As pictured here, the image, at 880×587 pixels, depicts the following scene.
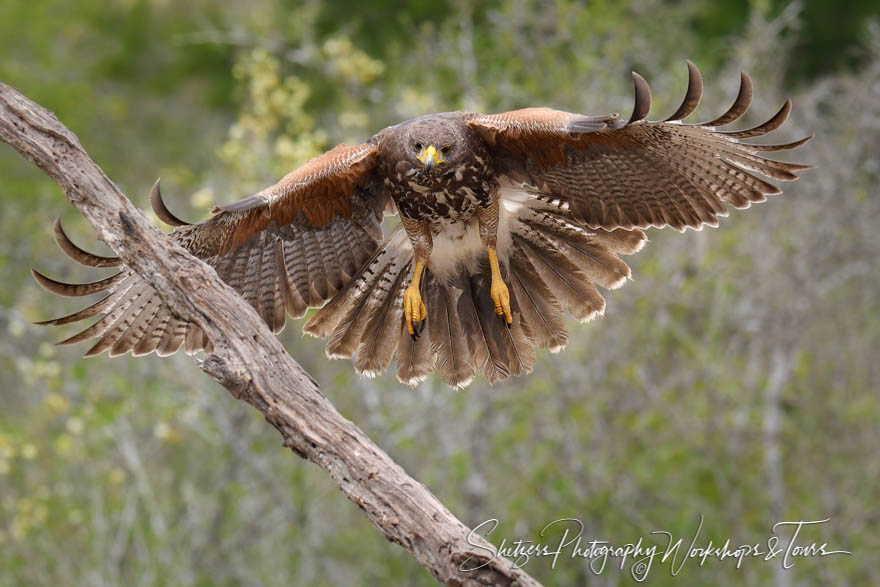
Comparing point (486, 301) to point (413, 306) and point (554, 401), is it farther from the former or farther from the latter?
point (554, 401)

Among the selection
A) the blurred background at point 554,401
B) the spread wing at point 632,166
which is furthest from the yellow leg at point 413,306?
the blurred background at point 554,401

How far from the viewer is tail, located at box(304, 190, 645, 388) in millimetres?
6098

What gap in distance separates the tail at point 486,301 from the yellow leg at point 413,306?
99mm

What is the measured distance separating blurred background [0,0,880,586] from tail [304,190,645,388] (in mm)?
2202

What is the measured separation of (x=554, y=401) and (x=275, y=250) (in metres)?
4.13

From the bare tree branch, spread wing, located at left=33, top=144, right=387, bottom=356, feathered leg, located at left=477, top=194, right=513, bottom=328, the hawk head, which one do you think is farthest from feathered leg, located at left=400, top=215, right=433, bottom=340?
the bare tree branch

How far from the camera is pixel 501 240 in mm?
6457

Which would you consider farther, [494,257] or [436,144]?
[494,257]

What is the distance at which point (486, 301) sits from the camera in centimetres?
632

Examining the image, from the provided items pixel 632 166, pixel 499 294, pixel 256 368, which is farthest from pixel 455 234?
pixel 256 368

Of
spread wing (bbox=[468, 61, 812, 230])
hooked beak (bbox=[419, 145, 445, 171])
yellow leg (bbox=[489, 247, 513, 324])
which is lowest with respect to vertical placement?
yellow leg (bbox=[489, 247, 513, 324])

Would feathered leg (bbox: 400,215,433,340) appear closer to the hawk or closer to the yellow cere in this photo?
the hawk

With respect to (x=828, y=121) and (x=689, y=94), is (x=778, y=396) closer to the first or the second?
(x=828, y=121)

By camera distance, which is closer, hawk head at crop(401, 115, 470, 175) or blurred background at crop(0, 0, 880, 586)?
hawk head at crop(401, 115, 470, 175)
